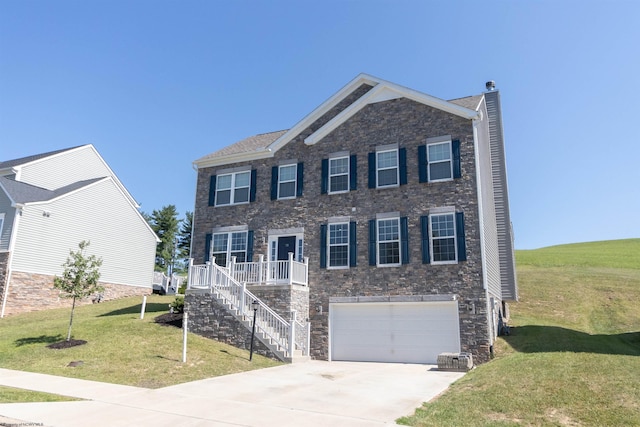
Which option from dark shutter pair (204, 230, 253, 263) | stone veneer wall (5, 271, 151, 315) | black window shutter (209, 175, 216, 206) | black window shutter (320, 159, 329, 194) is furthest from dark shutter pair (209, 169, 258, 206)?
stone veneer wall (5, 271, 151, 315)

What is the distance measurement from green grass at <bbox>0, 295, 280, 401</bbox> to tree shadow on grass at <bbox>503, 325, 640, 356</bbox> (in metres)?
8.20

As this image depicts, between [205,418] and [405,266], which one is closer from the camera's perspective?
[205,418]

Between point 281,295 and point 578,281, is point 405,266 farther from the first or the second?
point 578,281

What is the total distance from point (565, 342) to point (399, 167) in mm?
8269

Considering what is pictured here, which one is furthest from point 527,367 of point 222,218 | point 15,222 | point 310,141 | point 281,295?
point 15,222

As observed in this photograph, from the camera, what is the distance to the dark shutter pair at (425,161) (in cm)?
1722

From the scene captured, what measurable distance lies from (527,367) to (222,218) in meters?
14.3

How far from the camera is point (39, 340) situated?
15234mm

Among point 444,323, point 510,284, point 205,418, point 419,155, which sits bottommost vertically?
point 205,418

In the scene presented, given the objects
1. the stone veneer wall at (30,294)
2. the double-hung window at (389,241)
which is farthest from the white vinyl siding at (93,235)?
the double-hung window at (389,241)

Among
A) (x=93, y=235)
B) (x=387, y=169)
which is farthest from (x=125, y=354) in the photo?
(x=93, y=235)

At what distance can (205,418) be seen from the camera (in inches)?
296

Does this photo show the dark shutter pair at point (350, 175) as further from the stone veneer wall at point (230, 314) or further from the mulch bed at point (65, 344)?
the mulch bed at point (65, 344)

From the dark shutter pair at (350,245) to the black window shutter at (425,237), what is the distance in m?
2.63
